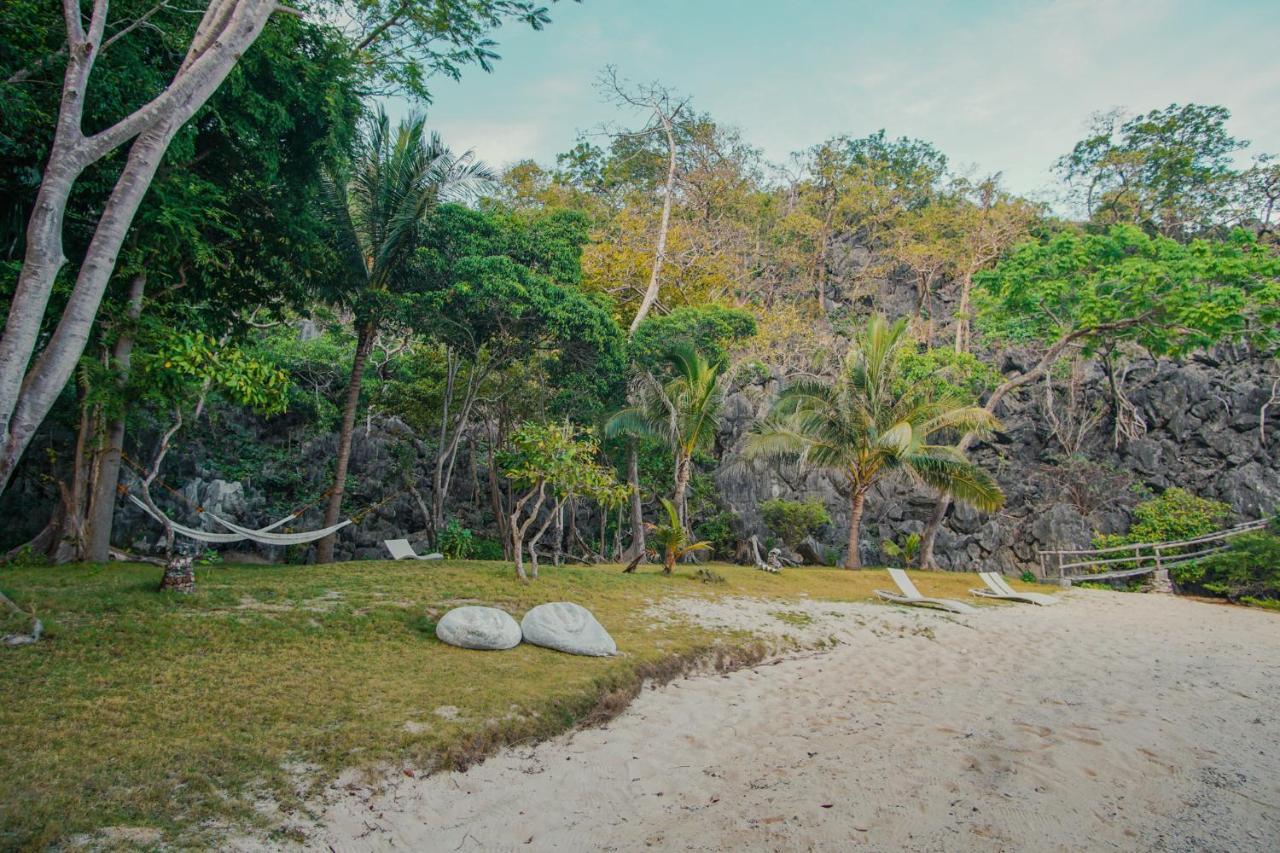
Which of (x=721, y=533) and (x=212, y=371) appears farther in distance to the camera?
(x=721, y=533)

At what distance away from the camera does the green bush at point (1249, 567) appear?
35.6 feet

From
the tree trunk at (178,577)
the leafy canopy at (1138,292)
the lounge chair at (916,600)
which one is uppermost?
the leafy canopy at (1138,292)

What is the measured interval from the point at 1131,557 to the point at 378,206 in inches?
629

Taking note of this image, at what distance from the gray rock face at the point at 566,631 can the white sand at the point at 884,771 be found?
23.8 inches

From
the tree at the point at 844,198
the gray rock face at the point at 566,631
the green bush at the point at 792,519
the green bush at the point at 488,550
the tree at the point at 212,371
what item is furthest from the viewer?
the tree at the point at 844,198

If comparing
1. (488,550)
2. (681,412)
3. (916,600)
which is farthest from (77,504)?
(916,600)

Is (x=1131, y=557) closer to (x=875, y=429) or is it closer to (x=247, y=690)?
(x=875, y=429)

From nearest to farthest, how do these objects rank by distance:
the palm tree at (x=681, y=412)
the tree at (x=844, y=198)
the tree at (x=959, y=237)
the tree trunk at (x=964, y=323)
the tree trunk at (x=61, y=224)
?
the tree trunk at (x=61, y=224), the palm tree at (x=681, y=412), the tree trunk at (x=964, y=323), the tree at (x=959, y=237), the tree at (x=844, y=198)

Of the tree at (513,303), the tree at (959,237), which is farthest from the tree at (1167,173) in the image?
the tree at (513,303)

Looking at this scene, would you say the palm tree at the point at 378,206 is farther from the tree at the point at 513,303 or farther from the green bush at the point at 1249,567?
the green bush at the point at 1249,567

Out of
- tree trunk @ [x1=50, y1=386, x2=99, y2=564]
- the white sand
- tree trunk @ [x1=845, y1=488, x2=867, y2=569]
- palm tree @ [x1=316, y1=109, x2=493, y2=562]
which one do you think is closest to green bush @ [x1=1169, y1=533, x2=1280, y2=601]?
tree trunk @ [x1=845, y1=488, x2=867, y2=569]

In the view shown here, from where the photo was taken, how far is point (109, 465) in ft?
24.6

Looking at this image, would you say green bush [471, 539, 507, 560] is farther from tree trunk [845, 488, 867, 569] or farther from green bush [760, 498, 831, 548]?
A: tree trunk [845, 488, 867, 569]

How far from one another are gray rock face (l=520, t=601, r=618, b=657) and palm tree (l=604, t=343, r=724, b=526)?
6.23 m
